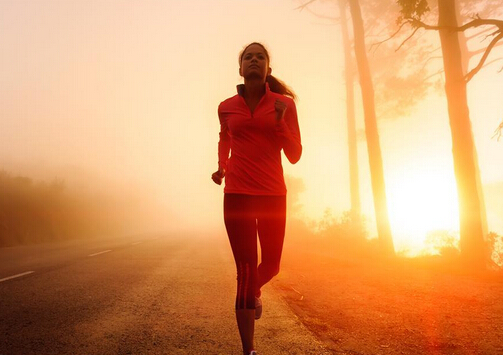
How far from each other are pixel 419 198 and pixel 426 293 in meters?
22.1

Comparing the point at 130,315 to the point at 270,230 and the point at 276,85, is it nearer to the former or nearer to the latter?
the point at 270,230

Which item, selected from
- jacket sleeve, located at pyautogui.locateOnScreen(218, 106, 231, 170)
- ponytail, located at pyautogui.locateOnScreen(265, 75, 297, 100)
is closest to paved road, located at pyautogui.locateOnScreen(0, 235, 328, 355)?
jacket sleeve, located at pyautogui.locateOnScreen(218, 106, 231, 170)

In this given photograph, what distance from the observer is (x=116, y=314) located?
151 inches

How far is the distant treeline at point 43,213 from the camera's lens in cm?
1545

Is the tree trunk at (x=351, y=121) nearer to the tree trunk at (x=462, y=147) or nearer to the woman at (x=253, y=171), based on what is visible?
the tree trunk at (x=462, y=147)

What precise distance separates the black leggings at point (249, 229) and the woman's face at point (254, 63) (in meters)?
0.97

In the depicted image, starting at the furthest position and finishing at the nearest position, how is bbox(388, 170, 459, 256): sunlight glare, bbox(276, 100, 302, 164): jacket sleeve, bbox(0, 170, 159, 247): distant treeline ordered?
1. bbox(388, 170, 459, 256): sunlight glare
2. bbox(0, 170, 159, 247): distant treeline
3. bbox(276, 100, 302, 164): jacket sleeve

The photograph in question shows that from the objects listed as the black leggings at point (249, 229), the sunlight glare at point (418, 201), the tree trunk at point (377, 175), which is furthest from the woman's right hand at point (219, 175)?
the sunlight glare at point (418, 201)

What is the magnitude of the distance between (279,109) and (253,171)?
48 cm

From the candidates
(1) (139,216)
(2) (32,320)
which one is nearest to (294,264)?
(2) (32,320)

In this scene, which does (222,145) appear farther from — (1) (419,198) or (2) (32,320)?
(1) (419,198)

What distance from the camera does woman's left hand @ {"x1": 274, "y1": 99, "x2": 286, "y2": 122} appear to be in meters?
2.46

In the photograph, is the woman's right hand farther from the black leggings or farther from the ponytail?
the ponytail

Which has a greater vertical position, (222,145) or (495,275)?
(222,145)
